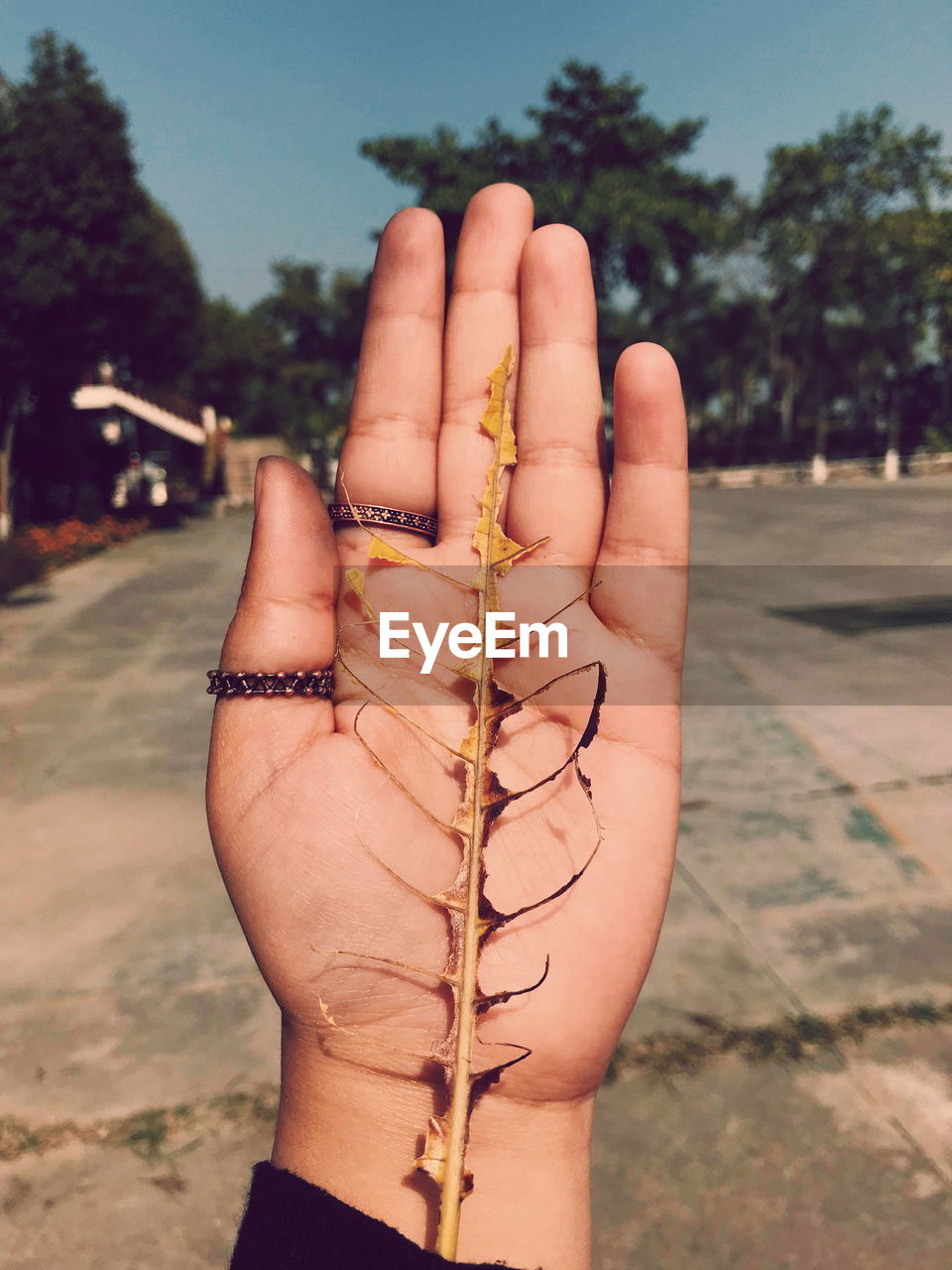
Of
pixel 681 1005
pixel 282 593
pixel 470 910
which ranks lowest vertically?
pixel 681 1005

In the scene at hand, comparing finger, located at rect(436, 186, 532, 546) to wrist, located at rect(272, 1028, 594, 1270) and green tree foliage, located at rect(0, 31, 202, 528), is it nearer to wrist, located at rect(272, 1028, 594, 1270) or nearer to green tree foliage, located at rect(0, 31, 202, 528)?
wrist, located at rect(272, 1028, 594, 1270)

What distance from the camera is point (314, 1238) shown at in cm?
132

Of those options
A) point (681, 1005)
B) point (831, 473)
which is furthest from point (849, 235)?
point (681, 1005)

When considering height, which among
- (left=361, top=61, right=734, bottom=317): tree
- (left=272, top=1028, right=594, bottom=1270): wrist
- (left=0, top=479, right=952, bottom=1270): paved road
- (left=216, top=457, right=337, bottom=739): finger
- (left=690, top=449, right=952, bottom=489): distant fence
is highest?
(left=361, top=61, right=734, bottom=317): tree

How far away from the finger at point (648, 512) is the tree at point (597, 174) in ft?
85.4

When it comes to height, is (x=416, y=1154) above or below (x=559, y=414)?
below

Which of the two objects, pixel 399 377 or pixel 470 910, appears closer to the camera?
pixel 470 910

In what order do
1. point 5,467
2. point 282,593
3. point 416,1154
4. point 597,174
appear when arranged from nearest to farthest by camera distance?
1. point 416,1154
2. point 282,593
3. point 5,467
4. point 597,174

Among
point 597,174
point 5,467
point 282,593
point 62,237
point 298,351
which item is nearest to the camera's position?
point 282,593

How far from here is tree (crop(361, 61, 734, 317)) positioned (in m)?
26.2

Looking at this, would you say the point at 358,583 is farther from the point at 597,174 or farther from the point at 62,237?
the point at 597,174

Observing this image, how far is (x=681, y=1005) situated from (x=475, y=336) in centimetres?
221

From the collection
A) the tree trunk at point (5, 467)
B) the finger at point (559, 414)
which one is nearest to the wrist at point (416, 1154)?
the finger at point (559, 414)

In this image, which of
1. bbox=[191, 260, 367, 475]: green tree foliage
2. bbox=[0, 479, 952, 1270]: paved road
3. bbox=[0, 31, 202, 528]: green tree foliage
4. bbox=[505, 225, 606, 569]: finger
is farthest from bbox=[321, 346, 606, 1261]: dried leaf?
bbox=[191, 260, 367, 475]: green tree foliage
